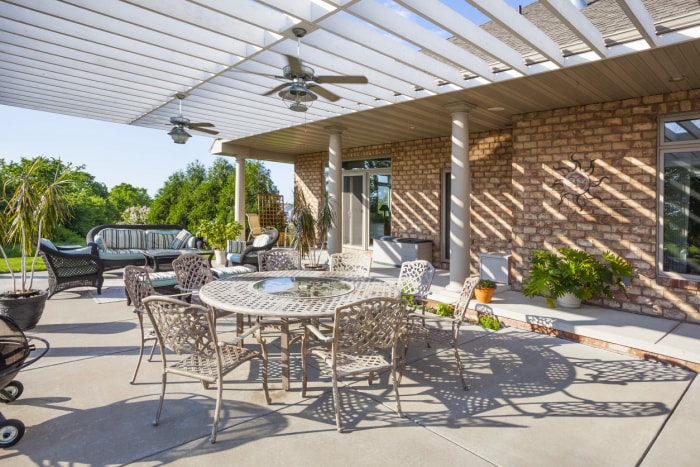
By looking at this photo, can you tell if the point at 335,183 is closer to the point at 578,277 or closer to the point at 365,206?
the point at 365,206

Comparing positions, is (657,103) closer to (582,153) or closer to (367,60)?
(582,153)

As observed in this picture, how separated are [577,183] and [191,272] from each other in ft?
16.9

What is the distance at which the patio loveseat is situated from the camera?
714 centimetres

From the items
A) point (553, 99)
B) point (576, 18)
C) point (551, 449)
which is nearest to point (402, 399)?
point (551, 449)

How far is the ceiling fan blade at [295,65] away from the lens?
3.29 metres

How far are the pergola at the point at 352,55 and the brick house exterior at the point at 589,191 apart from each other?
292 millimetres

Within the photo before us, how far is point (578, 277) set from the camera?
491 centimetres

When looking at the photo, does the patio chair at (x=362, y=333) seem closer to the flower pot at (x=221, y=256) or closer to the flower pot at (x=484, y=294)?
the flower pot at (x=484, y=294)

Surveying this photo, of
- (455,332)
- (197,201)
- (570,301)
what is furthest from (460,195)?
(197,201)

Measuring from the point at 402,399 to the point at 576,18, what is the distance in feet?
10.8

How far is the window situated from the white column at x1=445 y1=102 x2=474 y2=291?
2292mm

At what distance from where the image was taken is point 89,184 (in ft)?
59.5

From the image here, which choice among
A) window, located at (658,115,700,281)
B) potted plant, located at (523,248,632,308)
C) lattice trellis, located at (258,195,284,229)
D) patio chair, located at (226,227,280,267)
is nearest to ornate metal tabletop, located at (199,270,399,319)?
potted plant, located at (523,248,632,308)

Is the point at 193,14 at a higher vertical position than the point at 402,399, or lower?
higher
